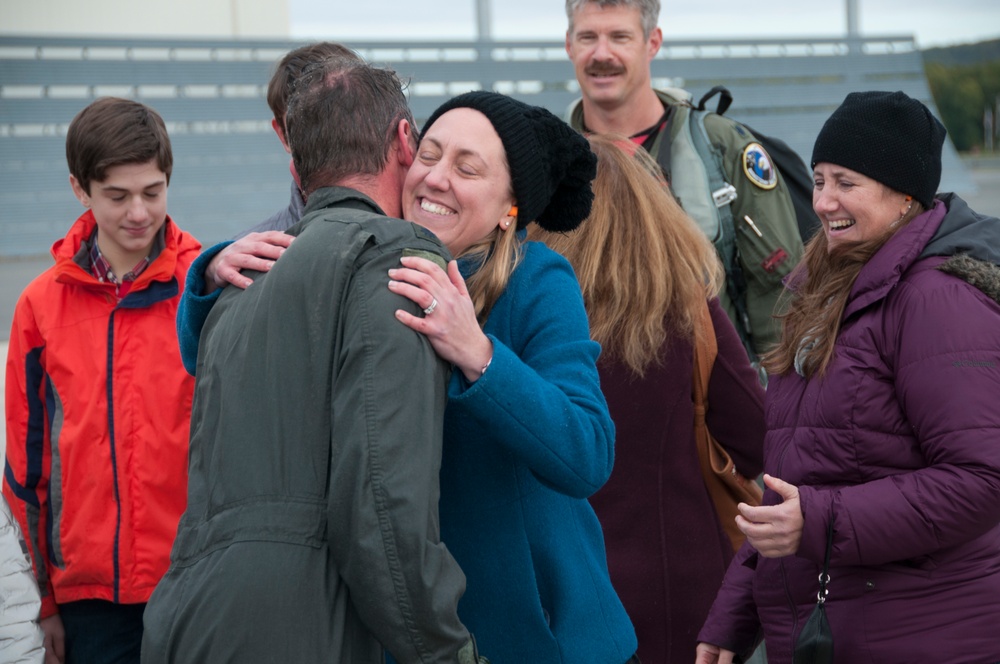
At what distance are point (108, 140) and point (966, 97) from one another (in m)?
69.9

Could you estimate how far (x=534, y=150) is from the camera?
1.86m

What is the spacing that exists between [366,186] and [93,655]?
1.74 meters

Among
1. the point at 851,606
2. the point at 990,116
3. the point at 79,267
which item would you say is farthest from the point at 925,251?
the point at 990,116

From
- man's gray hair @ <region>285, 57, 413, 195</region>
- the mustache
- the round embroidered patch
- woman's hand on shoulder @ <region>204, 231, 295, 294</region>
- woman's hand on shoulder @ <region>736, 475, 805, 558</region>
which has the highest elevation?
the mustache

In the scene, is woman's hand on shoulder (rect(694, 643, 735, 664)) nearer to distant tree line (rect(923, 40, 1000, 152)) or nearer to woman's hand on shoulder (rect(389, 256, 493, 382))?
woman's hand on shoulder (rect(389, 256, 493, 382))

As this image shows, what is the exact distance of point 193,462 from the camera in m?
1.58

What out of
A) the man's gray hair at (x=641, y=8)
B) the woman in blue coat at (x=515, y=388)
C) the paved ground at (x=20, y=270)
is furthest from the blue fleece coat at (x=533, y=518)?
the paved ground at (x=20, y=270)

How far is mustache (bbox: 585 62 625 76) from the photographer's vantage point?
12.1 ft

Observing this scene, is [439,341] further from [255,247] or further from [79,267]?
[79,267]

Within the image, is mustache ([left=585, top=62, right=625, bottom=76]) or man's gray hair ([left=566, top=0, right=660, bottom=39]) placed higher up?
man's gray hair ([left=566, top=0, right=660, bottom=39])

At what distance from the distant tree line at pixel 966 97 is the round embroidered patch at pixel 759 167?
2460 inches

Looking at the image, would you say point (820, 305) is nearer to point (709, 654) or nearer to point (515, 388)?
point (709, 654)

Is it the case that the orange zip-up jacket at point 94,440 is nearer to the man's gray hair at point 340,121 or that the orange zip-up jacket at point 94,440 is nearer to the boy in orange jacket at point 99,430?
→ the boy in orange jacket at point 99,430

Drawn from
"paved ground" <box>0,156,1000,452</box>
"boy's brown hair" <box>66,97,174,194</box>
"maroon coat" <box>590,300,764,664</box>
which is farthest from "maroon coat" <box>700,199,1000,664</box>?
"paved ground" <box>0,156,1000,452</box>
